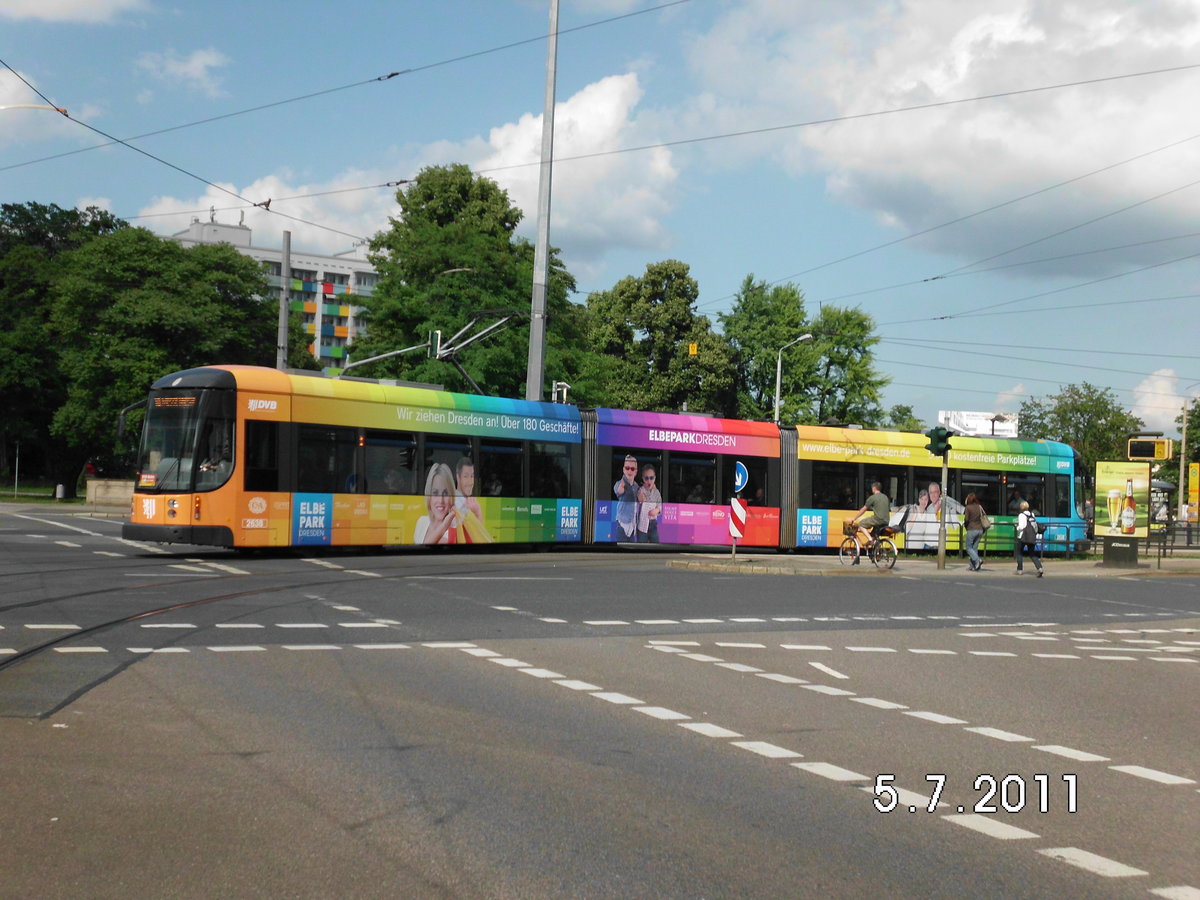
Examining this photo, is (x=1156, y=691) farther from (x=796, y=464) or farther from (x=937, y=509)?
(x=937, y=509)

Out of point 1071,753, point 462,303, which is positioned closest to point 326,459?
point 1071,753

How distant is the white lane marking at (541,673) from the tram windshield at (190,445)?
13400 mm

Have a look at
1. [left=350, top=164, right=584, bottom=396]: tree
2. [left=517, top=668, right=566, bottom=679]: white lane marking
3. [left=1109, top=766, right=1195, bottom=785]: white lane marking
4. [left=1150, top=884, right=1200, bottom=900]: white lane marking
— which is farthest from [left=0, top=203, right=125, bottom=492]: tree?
[left=1150, top=884, right=1200, bottom=900]: white lane marking

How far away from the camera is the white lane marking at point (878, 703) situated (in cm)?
918

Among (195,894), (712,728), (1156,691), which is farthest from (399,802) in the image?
(1156,691)

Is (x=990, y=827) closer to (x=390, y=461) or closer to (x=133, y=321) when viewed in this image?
(x=390, y=461)

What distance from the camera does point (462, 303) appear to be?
48438 mm

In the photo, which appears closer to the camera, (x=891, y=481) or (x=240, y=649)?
(x=240, y=649)

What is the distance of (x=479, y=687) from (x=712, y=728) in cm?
198

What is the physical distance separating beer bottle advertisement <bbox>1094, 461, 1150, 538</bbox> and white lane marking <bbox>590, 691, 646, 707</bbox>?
33351 mm

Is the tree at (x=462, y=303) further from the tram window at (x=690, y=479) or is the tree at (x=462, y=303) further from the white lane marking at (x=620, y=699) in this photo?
the white lane marking at (x=620, y=699)

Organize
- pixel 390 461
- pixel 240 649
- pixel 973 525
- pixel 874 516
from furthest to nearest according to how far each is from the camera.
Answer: pixel 973 525, pixel 874 516, pixel 390 461, pixel 240 649

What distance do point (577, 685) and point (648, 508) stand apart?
20.7 meters

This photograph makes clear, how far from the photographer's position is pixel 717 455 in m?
31.2
